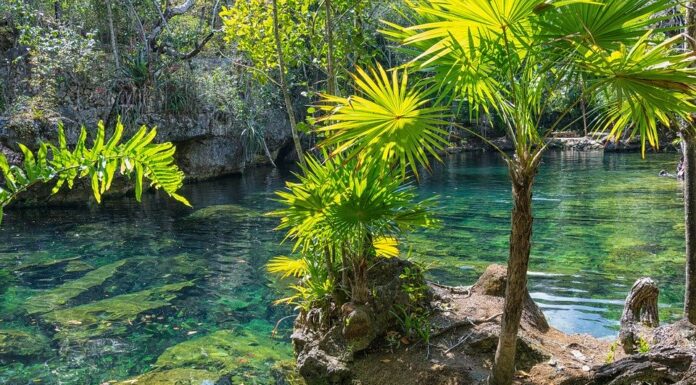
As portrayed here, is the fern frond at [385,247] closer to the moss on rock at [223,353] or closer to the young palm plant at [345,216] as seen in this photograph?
the young palm plant at [345,216]

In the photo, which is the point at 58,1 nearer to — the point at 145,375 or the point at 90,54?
the point at 90,54

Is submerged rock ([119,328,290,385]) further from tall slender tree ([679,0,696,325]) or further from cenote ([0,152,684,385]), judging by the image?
tall slender tree ([679,0,696,325])

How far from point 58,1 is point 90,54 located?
3667 mm

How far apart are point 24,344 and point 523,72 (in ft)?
20.0

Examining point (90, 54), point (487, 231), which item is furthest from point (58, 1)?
point (487, 231)

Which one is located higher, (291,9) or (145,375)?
(291,9)

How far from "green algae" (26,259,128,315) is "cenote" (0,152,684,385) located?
0.03 metres

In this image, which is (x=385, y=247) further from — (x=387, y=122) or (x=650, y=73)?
(x=650, y=73)

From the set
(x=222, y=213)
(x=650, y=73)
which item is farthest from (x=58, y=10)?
(x=650, y=73)

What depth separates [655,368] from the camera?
3.67 metres

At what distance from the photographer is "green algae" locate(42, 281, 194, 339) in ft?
23.3

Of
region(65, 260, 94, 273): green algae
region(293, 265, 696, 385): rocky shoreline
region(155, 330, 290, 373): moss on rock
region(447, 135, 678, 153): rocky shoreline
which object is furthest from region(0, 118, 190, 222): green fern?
region(447, 135, 678, 153): rocky shoreline

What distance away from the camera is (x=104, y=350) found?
6441 millimetres

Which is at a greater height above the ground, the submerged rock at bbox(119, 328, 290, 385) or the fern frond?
the fern frond
